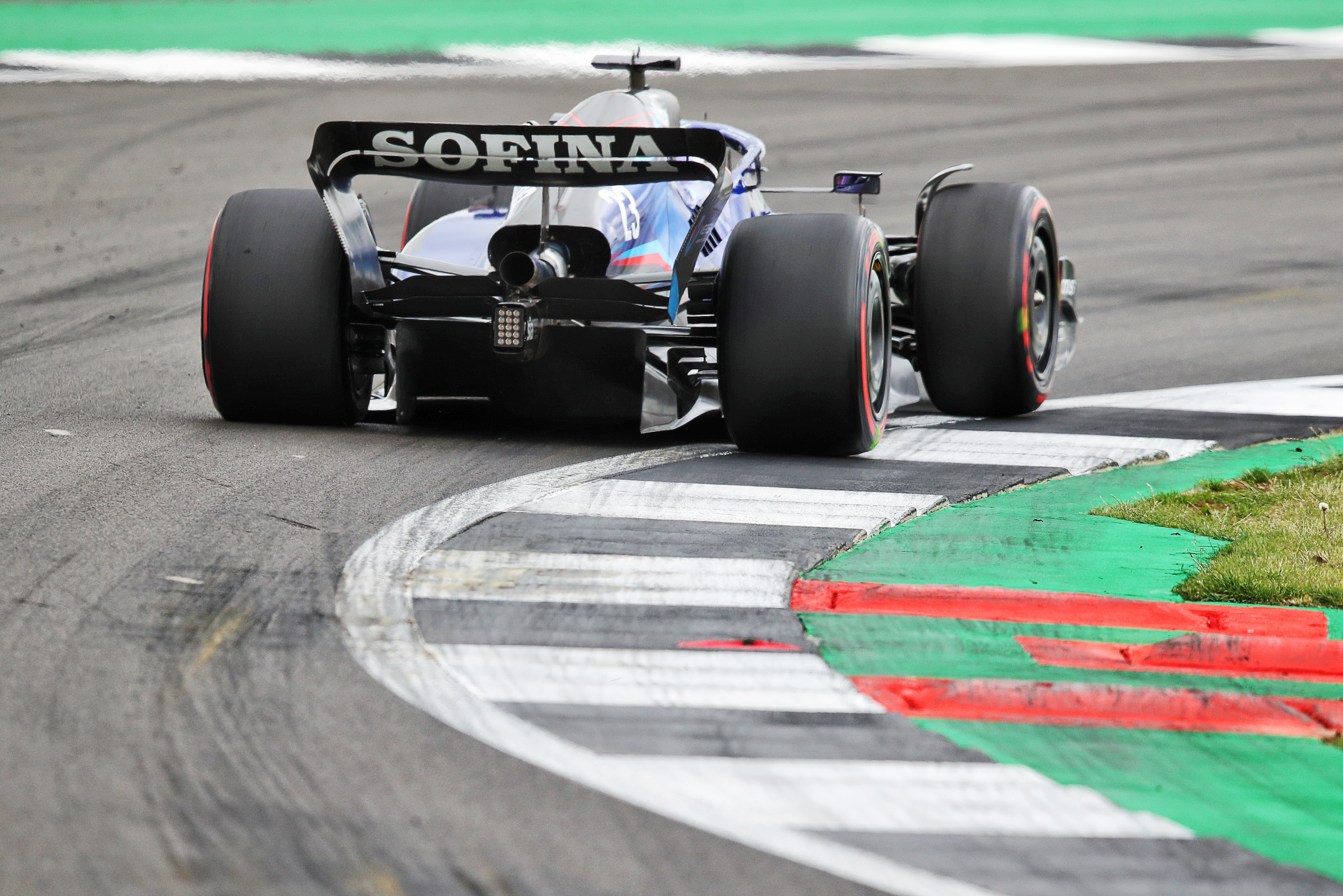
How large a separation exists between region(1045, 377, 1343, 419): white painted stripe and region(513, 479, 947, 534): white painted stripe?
8.96 feet

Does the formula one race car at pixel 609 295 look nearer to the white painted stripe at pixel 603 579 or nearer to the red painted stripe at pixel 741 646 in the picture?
the white painted stripe at pixel 603 579

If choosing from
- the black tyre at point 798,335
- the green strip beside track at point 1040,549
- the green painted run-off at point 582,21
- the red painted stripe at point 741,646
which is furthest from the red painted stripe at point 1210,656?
the green painted run-off at point 582,21

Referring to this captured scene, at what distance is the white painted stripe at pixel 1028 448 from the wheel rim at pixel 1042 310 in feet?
2.09

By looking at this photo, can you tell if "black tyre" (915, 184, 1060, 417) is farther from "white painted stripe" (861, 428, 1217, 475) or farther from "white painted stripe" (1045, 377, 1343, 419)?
"white painted stripe" (1045, 377, 1343, 419)

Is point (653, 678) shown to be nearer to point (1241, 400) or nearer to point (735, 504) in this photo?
point (735, 504)

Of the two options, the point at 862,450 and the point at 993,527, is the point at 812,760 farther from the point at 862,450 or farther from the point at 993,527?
the point at 862,450

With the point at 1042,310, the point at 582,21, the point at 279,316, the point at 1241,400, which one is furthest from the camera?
the point at 582,21

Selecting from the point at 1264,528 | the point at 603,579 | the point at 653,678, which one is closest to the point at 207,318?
the point at 603,579

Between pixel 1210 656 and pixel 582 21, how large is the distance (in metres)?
20.2

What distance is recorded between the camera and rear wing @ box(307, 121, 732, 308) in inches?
229

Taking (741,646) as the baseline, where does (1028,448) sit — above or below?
below

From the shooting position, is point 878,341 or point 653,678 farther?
point 878,341

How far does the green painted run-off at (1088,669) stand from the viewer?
296cm

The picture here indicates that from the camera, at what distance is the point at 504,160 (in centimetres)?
595
